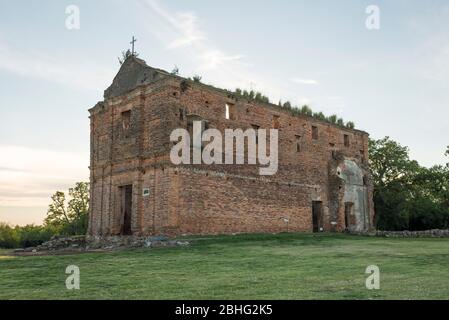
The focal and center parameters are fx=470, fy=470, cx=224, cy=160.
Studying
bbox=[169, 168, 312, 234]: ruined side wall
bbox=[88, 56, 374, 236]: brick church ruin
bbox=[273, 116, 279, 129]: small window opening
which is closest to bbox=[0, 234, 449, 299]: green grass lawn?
bbox=[169, 168, 312, 234]: ruined side wall

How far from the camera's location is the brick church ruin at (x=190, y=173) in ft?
72.0

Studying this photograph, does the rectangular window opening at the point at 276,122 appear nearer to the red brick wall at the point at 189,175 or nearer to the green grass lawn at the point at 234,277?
the red brick wall at the point at 189,175

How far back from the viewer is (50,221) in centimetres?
5284

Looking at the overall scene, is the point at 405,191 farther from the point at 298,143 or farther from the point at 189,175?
the point at 189,175

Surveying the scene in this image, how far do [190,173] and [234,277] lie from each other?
13123 millimetres

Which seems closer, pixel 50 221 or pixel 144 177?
pixel 144 177

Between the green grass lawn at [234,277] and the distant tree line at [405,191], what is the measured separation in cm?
2942

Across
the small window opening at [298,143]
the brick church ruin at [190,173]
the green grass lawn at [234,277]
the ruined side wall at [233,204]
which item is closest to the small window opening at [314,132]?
the brick church ruin at [190,173]

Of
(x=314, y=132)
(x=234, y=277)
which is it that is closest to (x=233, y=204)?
(x=314, y=132)

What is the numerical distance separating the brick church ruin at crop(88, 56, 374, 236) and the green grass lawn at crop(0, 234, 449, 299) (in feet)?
23.7

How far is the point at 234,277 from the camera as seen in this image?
9250 mm

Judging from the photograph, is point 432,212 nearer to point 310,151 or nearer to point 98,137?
point 310,151
